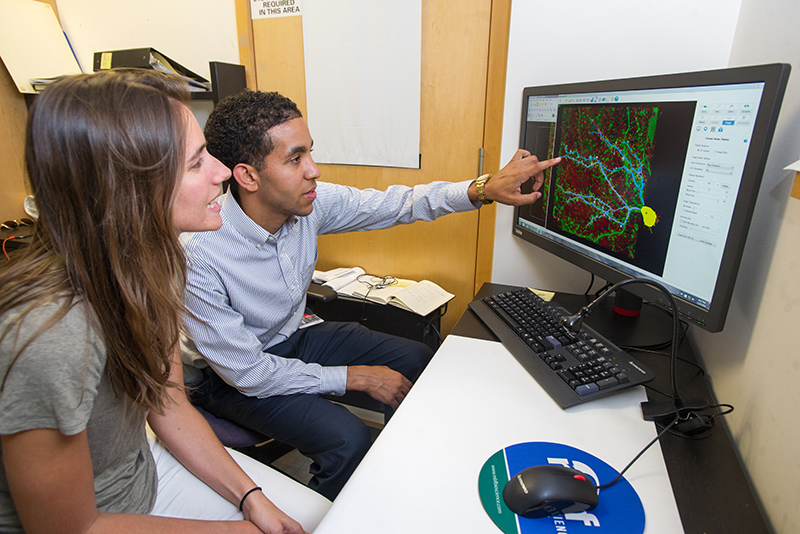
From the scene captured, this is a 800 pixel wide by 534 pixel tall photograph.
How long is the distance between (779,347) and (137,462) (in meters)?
1.07

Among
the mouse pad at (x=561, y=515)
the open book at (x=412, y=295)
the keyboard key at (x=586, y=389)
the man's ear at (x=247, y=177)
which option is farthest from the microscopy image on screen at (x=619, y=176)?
the man's ear at (x=247, y=177)

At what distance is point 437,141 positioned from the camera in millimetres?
1739

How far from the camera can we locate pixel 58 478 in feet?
1.88

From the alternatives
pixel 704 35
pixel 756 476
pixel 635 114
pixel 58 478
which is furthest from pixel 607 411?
pixel 704 35

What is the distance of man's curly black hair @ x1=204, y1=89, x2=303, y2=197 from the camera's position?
1.26 metres

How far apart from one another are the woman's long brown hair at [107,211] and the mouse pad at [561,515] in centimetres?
55

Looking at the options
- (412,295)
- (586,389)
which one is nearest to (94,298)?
(586,389)

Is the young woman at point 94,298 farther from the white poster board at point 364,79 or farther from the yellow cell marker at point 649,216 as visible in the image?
the white poster board at point 364,79

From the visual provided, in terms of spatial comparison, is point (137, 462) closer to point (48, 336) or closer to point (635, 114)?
point (48, 336)

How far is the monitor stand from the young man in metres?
0.38

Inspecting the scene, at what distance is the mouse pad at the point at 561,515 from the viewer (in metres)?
0.57

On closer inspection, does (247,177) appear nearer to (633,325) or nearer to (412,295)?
(412,295)

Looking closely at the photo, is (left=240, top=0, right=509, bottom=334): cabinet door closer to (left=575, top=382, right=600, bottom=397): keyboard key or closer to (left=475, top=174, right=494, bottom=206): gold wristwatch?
(left=475, top=174, right=494, bottom=206): gold wristwatch

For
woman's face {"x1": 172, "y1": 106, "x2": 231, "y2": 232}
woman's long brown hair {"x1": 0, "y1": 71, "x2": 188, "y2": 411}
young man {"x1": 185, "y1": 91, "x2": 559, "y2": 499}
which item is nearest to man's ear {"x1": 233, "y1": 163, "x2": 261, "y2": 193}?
young man {"x1": 185, "y1": 91, "x2": 559, "y2": 499}
